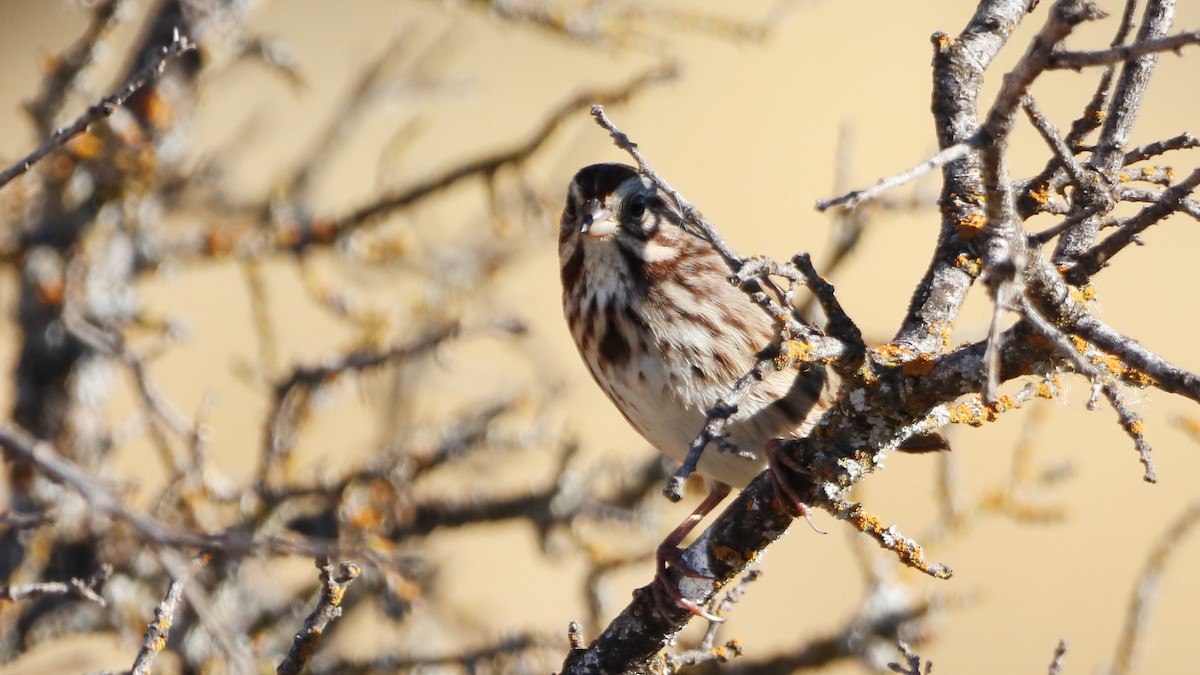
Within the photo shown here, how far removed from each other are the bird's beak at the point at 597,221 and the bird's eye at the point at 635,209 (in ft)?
0.22

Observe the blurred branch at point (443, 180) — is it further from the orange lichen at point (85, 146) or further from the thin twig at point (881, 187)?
the thin twig at point (881, 187)

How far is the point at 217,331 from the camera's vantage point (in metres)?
8.38

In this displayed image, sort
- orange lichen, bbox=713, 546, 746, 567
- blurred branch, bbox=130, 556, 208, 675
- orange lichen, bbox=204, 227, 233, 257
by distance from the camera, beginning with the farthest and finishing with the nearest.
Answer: orange lichen, bbox=204, 227, 233, 257, orange lichen, bbox=713, 546, 746, 567, blurred branch, bbox=130, 556, 208, 675

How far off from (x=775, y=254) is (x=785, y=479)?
21.0 ft

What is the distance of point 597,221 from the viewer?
3.34 meters

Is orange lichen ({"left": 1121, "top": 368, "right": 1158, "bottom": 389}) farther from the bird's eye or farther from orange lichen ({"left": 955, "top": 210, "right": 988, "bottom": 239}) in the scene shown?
the bird's eye

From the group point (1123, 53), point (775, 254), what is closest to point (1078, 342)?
point (1123, 53)

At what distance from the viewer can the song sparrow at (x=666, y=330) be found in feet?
10.5

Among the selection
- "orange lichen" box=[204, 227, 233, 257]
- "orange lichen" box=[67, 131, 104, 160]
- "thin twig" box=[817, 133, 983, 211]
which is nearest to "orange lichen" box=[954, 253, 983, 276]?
"thin twig" box=[817, 133, 983, 211]

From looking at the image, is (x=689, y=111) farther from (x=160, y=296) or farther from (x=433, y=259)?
(x=433, y=259)

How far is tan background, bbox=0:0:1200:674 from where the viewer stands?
7.24 metres

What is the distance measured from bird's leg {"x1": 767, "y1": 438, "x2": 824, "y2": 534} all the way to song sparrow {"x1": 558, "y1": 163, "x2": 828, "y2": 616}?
78 cm

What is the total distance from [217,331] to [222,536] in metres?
6.39

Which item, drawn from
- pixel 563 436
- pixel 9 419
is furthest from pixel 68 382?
pixel 563 436
